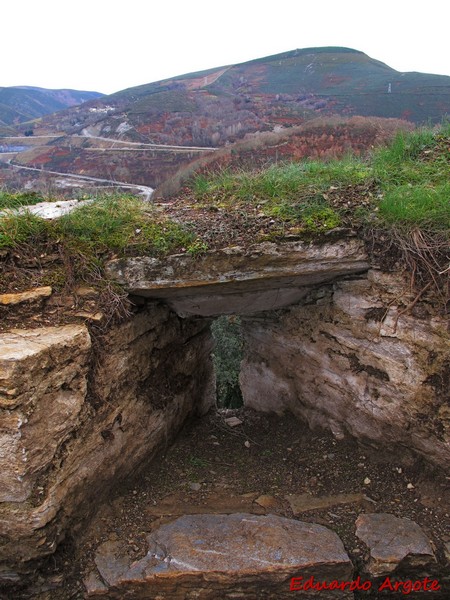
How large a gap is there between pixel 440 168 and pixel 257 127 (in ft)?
65.6

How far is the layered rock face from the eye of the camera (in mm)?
2881

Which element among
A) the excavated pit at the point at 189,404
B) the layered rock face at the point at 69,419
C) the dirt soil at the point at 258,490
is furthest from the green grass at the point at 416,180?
the layered rock face at the point at 69,419

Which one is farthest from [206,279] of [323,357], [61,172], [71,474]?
[61,172]

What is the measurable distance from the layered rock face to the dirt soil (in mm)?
234

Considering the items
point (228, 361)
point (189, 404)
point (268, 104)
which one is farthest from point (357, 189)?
point (268, 104)

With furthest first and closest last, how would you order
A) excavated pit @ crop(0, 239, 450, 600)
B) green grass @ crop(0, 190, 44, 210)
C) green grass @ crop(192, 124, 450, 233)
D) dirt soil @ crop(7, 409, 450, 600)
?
green grass @ crop(0, 190, 44, 210) → green grass @ crop(192, 124, 450, 233) → dirt soil @ crop(7, 409, 450, 600) → excavated pit @ crop(0, 239, 450, 600)

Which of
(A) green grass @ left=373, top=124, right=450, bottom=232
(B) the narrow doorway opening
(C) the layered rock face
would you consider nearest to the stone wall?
(A) green grass @ left=373, top=124, right=450, bottom=232

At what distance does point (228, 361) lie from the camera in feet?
31.6

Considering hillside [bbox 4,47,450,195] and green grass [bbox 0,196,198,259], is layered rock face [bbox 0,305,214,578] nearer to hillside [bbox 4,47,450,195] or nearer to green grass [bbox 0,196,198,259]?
green grass [bbox 0,196,198,259]

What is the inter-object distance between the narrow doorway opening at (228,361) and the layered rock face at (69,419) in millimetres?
3813

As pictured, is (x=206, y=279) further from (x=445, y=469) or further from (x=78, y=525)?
(x=445, y=469)

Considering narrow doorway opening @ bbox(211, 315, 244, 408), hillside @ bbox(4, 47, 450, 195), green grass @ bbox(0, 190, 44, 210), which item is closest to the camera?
green grass @ bbox(0, 190, 44, 210)

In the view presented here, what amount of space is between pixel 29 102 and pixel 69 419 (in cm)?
8220

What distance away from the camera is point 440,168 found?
436 cm
